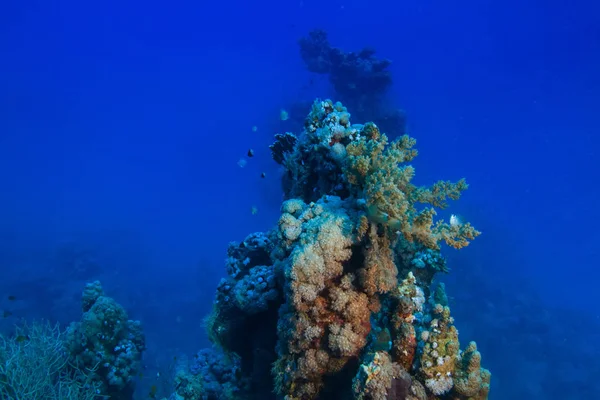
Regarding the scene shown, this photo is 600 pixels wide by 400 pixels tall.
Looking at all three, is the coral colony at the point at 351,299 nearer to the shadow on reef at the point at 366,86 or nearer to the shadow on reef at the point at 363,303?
the shadow on reef at the point at 363,303

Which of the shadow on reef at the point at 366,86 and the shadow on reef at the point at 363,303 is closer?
the shadow on reef at the point at 363,303

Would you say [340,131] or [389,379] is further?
[340,131]

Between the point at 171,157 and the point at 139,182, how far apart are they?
531 inches

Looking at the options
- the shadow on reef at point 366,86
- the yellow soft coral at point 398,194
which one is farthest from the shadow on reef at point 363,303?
the shadow on reef at point 366,86

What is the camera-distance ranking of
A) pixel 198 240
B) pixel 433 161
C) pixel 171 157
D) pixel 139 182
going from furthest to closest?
pixel 171 157 → pixel 139 182 → pixel 433 161 → pixel 198 240

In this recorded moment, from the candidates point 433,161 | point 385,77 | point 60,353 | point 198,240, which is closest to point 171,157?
point 198,240

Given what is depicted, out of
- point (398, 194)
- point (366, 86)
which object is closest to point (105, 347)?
point (398, 194)

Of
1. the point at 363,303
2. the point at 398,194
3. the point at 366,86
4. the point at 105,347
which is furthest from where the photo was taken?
the point at 366,86

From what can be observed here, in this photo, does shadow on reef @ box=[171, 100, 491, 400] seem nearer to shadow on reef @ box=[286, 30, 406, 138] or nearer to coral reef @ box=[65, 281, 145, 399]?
coral reef @ box=[65, 281, 145, 399]

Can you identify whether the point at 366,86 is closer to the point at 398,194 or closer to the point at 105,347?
the point at 105,347

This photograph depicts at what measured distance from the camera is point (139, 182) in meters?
78.8

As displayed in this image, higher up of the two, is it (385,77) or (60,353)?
(385,77)

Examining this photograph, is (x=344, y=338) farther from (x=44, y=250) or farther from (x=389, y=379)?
(x=44, y=250)

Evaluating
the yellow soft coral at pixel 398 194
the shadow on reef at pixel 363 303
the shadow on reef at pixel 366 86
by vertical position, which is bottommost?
the shadow on reef at pixel 363 303
